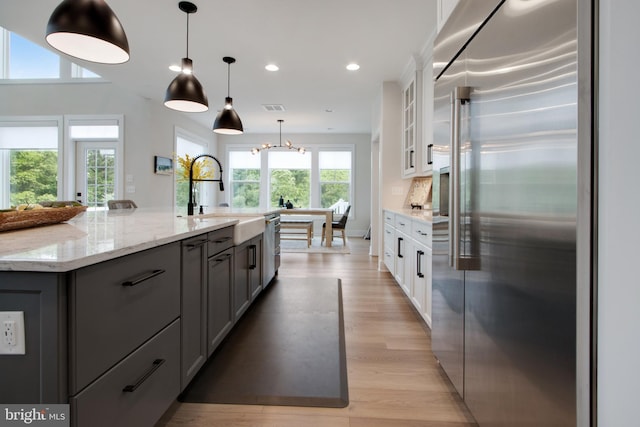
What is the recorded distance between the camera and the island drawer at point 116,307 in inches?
34.6

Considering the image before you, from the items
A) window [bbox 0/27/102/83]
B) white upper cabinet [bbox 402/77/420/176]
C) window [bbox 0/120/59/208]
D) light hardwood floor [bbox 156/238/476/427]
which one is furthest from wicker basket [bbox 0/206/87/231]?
window [bbox 0/27/102/83]

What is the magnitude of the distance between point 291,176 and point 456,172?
7584mm

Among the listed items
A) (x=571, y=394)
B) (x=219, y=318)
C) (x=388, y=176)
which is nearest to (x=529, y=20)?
(x=571, y=394)

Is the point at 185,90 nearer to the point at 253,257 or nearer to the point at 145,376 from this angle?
the point at 253,257

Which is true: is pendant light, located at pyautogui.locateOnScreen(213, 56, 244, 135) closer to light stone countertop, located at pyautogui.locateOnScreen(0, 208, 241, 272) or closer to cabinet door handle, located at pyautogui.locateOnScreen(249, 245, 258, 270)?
cabinet door handle, located at pyautogui.locateOnScreen(249, 245, 258, 270)

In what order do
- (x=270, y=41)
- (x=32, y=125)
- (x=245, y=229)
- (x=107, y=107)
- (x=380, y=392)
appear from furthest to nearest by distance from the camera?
(x=32, y=125) < (x=107, y=107) < (x=270, y=41) < (x=245, y=229) < (x=380, y=392)

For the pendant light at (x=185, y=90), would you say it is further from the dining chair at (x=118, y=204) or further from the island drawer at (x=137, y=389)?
the island drawer at (x=137, y=389)

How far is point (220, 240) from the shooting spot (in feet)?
6.38

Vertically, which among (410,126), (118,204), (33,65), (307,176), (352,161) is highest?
(33,65)

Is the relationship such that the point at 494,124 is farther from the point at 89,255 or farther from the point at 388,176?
the point at 388,176

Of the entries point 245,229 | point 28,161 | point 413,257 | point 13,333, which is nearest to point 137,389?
point 13,333

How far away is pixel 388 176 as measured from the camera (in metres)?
4.76

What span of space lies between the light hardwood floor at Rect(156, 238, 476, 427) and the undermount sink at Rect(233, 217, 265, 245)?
3.31 ft

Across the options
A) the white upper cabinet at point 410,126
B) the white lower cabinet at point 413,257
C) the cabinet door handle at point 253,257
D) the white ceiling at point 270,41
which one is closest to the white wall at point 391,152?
the white upper cabinet at point 410,126
